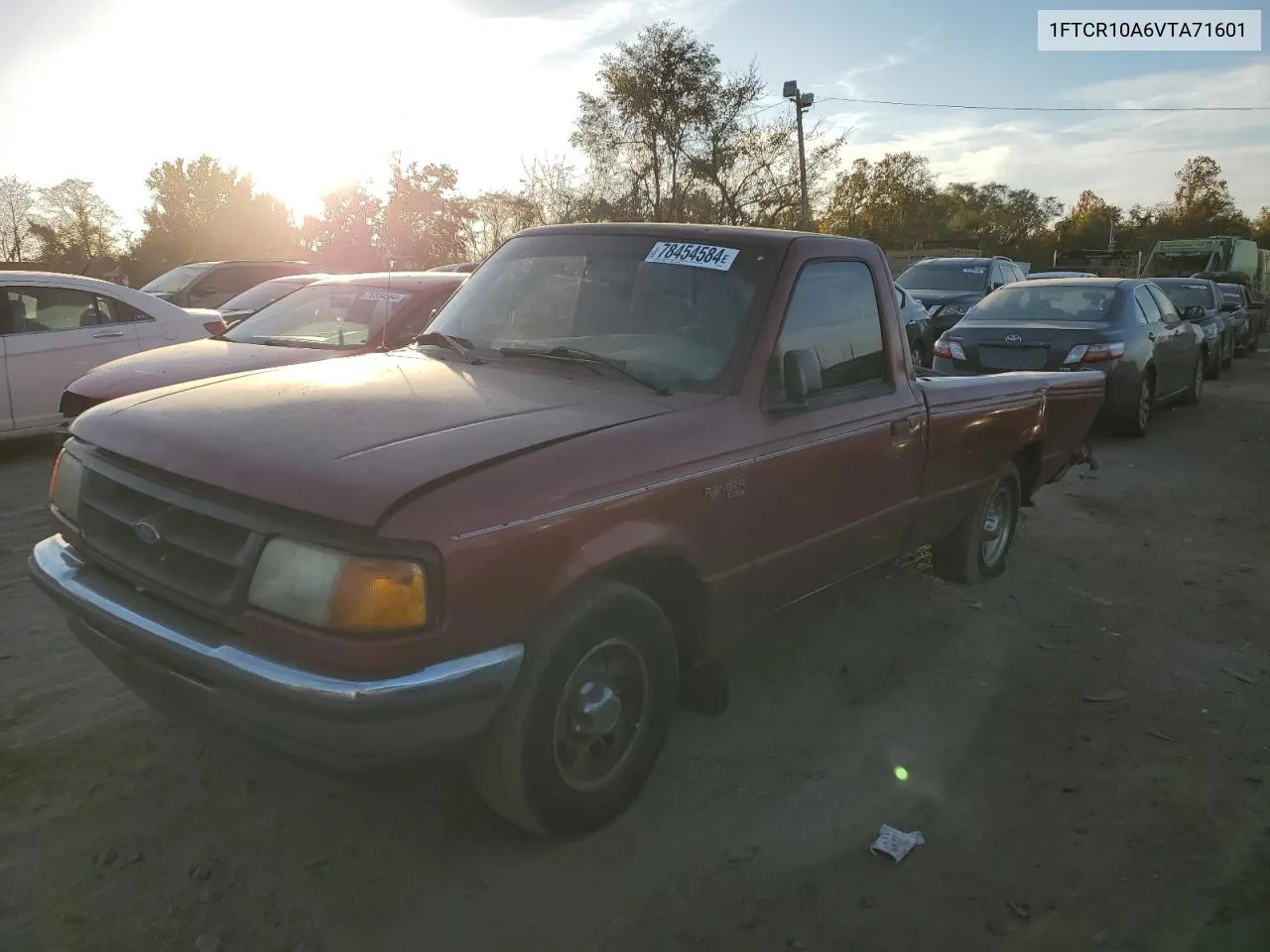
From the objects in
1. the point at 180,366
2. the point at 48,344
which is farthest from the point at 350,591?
the point at 48,344

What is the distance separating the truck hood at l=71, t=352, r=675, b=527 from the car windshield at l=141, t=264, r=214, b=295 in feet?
36.9

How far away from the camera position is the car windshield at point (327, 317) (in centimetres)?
644

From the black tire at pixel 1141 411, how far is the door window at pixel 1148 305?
653 mm

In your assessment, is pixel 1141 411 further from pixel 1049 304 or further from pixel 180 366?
pixel 180 366

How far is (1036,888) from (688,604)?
1315 millimetres

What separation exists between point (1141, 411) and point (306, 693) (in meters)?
9.70

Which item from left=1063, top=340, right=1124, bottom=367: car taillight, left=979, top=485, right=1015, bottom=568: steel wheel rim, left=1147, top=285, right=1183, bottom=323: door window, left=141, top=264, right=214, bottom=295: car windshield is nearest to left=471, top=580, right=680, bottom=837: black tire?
left=979, top=485, right=1015, bottom=568: steel wheel rim

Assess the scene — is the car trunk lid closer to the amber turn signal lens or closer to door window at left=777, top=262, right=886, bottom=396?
door window at left=777, top=262, right=886, bottom=396

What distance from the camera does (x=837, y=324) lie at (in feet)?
12.2

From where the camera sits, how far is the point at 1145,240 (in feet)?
198

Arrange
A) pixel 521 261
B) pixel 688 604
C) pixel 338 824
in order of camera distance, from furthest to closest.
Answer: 1. pixel 521 261
2. pixel 688 604
3. pixel 338 824

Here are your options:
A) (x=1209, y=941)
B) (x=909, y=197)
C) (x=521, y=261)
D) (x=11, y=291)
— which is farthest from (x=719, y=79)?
(x=1209, y=941)

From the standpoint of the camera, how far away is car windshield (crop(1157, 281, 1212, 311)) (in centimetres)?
1515

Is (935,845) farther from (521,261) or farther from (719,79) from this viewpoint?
(719,79)
